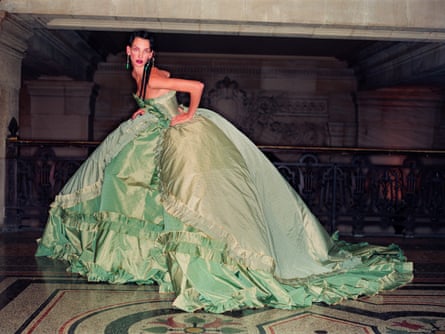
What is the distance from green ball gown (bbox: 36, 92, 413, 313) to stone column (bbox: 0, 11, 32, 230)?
205cm

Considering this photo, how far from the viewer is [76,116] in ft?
36.7

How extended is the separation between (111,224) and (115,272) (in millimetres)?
318

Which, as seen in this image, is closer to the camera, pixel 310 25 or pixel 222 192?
pixel 222 192

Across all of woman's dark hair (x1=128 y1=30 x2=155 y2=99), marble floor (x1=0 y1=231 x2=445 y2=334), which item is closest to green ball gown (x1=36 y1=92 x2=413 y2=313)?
marble floor (x1=0 y1=231 x2=445 y2=334)

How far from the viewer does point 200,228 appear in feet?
12.0

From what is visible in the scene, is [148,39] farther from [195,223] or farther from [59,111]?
[59,111]

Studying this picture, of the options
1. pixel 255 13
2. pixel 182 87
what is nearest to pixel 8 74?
pixel 255 13

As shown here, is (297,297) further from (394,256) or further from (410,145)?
(410,145)

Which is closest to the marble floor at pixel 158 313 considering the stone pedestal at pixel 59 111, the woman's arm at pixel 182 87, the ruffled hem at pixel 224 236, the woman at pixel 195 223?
the woman at pixel 195 223

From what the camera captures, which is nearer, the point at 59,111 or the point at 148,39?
the point at 148,39

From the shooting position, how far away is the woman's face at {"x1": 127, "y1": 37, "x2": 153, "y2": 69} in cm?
403

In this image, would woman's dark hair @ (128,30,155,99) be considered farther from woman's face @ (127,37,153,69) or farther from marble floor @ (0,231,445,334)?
marble floor @ (0,231,445,334)

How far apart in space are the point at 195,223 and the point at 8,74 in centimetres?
363

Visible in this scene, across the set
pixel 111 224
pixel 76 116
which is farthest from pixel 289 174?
pixel 76 116
